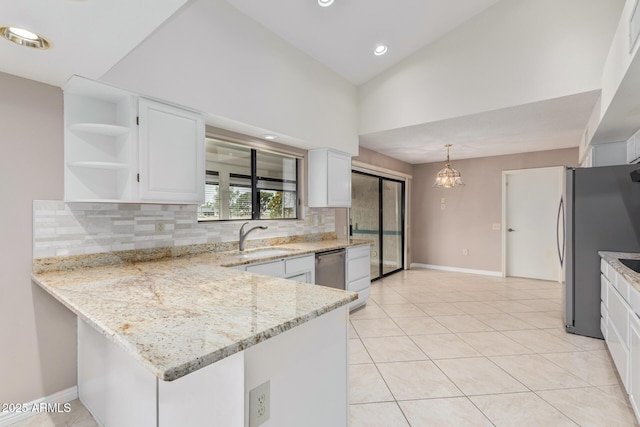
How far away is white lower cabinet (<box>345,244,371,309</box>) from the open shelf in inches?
102

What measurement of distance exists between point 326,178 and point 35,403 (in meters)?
3.20

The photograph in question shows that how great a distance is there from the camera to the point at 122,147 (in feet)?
7.25

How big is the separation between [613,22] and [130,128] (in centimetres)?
416

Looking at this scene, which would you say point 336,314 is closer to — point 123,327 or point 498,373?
point 123,327

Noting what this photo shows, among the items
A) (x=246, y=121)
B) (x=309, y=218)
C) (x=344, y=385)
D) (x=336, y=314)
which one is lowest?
(x=344, y=385)

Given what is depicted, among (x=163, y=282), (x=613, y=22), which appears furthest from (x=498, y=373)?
(x=613, y=22)

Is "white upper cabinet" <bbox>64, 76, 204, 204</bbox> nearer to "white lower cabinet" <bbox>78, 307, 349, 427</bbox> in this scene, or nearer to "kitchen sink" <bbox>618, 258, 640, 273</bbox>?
"white lower cabinet" <bbox>78, 307, 349, 427</bbox>

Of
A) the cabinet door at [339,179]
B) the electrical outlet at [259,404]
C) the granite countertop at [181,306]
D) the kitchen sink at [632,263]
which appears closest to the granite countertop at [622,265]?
the kitchen sink at [632,263]

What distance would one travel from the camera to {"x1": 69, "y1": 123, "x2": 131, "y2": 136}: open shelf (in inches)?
79.9

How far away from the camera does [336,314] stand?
4.60 ft

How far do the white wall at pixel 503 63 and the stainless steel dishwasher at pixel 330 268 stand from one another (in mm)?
1889

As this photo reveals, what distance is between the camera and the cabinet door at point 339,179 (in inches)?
157

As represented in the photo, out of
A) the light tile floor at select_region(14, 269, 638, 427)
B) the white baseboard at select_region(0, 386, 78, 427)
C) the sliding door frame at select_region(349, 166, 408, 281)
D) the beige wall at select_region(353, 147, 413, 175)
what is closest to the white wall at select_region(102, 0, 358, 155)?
the beige wall at select_region(353, 147, 413, 175)

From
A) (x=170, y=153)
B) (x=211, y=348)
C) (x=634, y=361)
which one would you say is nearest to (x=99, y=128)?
(x=170, y=153)
